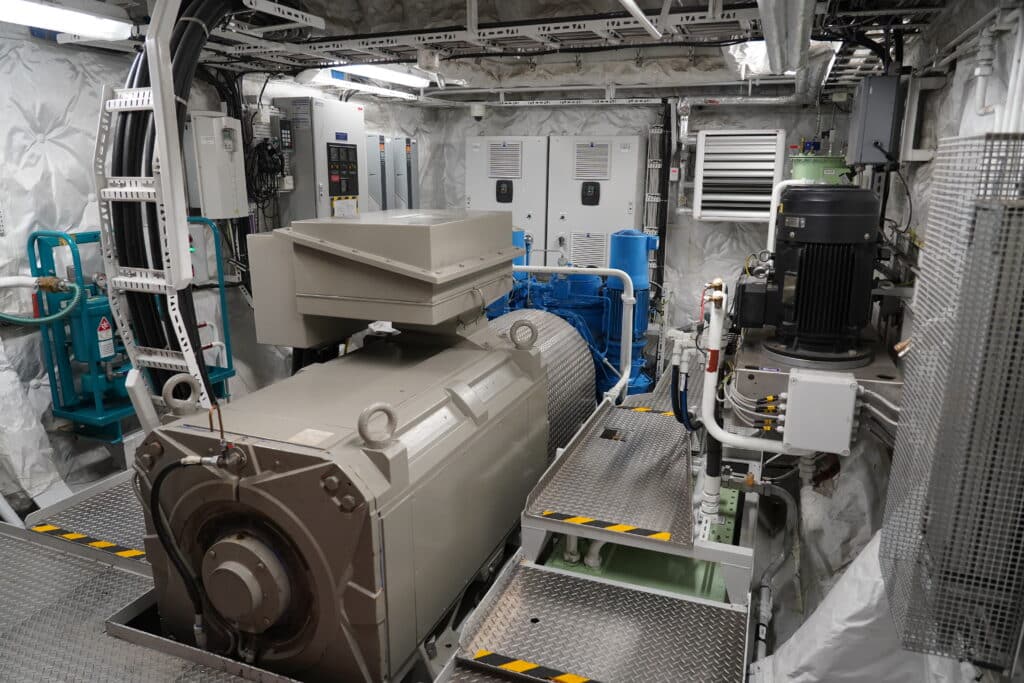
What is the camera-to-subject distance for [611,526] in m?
2.47

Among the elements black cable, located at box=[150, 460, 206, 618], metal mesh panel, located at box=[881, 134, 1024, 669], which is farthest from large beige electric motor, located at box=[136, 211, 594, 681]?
metal mesh panel, located at box=[881, 134, 1024, 669]

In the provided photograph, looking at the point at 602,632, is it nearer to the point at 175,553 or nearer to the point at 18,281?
the point at 175,553

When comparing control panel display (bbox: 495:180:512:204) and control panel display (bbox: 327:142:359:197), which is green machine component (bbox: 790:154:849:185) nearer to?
control panel display (bbox: 495:180:512:204)

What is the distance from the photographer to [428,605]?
220cm

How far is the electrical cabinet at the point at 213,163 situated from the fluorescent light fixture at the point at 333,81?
81cm

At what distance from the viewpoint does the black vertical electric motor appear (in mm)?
2340

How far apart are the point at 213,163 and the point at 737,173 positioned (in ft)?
15.2

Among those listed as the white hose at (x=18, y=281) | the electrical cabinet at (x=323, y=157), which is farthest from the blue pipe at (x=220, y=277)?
the electrical cabinet at (x=323, y=157)

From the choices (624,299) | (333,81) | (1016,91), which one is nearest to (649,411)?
(624,299)

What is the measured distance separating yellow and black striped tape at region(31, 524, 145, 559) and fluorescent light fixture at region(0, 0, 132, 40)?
8.06 feet

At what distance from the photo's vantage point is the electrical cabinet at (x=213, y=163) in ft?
16.8

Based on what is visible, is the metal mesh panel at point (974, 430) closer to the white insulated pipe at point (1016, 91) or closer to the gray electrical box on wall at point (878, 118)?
the white insulated pipe at point (1016, 91)

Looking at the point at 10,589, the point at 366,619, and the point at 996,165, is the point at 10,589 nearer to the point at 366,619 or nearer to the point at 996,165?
the point at 366,619

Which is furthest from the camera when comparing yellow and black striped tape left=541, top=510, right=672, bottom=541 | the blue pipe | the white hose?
the blue pipe
